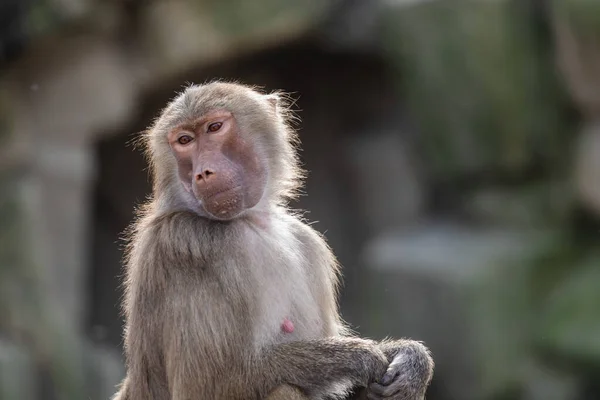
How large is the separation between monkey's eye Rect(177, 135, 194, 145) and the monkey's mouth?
0.28m

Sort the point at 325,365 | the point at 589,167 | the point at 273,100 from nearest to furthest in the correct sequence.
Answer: the point at 325,365 → the point at 273,100 → the point at 589,167

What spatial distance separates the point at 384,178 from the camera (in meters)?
11.5

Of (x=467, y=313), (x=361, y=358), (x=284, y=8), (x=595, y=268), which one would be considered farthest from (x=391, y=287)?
(x=361, y=358)

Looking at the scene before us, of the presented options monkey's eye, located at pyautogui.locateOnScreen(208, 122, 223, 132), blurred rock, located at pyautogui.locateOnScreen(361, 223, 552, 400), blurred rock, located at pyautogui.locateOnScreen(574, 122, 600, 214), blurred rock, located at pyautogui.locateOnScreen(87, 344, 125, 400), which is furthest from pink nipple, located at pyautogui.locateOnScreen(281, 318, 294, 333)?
blurred rock, located at pyautogui.locateOnScreen(574, 122, 600, 214)

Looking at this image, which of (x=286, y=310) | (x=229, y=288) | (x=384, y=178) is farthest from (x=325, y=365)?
(x=384, y=178)

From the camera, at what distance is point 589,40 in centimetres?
930

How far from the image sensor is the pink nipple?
13.9 ft

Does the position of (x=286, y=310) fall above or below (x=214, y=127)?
below

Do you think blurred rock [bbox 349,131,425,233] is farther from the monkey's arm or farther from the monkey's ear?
the monkey's arm

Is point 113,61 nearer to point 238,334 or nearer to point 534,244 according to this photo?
point 534,244

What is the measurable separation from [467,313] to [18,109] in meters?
4.18

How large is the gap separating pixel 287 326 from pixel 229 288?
1.01ft

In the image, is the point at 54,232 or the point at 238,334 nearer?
the point at 238,334

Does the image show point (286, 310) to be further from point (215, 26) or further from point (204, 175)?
point (215, 26)
